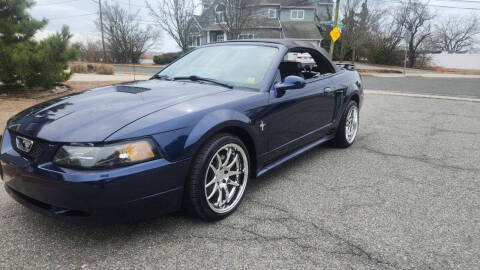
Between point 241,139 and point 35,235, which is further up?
point 241,139

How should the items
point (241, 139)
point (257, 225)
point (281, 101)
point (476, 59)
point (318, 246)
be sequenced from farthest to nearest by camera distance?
point (476, 59) → point (281, 101) → point (241, 139) → point (257, 225) → point (318, 246)

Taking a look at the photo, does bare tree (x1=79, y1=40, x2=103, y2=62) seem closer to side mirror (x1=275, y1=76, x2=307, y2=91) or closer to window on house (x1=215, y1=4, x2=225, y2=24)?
window on house (x1=215, y1=4, x2=225, y2=24)

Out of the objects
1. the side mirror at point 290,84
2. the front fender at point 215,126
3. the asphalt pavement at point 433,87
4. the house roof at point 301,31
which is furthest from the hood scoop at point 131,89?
the house roof at point 301,31

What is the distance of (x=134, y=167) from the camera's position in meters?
2.00

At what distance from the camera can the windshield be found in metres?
3.13

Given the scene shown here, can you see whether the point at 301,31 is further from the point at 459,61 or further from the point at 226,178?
the point at 226,178

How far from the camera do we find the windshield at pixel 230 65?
313 centimetres

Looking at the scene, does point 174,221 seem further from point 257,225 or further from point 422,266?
point 422,266

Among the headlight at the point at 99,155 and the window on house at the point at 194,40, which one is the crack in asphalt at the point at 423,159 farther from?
the window on house at the point at 194,40

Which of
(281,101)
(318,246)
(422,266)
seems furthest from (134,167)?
(422,266)

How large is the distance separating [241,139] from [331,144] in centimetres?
239

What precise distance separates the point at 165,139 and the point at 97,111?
0.58 m

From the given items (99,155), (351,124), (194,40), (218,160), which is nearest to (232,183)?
(218,160)

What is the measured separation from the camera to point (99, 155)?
1942mm
